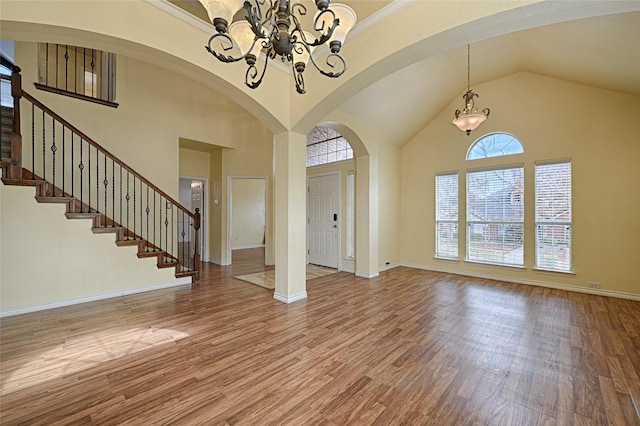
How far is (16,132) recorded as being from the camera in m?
3.32

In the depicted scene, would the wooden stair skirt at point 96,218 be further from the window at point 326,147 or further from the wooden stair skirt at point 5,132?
the window at point 326,147

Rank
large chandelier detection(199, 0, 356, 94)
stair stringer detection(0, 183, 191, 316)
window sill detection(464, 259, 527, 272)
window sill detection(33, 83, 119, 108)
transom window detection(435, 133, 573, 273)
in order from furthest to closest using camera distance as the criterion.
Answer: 1. window sill detection(464, 259, 527, 272)
2. transom window detection(435, 133, 573, 273)
3. window sill detection(33, 83, 119, 108)
4. stair stringer detection(0, 183, 191, 316)
5. large chandelier detection(199, 0, 356, 94)

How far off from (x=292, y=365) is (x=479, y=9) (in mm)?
3111

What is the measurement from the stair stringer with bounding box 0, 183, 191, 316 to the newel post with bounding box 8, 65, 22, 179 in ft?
0.68

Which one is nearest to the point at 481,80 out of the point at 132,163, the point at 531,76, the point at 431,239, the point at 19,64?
the point at 531,76

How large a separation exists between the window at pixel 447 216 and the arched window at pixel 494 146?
573 millimetres

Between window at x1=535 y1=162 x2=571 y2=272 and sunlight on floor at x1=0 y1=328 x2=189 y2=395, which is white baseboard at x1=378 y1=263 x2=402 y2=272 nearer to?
window at x1=535 y1=162 x2=571 y2=272

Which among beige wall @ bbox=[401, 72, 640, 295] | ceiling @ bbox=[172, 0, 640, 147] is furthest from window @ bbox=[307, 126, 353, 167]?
beige wall @ bbox=[401, 72, 640, 295]

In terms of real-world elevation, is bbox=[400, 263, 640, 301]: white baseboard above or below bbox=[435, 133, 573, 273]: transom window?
below

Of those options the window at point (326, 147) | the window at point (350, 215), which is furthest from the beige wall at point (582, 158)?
the window at point (326, 147)

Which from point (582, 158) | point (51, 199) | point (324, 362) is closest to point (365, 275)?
point (324, 362)

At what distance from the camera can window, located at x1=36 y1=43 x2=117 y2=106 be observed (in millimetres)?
4416

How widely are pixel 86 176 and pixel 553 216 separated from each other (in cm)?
800

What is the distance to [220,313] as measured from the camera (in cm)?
327
